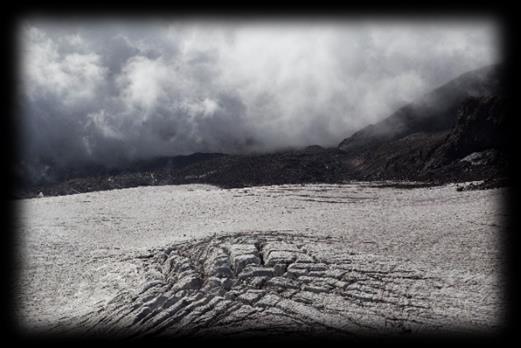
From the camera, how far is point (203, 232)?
42.7 ft

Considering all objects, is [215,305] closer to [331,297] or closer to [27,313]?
[331,297]

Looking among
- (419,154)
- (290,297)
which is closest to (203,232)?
(290,297)

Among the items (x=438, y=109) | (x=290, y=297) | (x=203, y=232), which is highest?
(x=438, y=109)

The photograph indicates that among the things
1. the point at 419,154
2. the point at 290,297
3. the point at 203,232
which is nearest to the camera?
the point at 290,297

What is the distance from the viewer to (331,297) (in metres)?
8.80

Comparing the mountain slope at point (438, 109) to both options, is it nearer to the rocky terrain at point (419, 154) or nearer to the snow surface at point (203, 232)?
the rocky terrain at point (419, 154)

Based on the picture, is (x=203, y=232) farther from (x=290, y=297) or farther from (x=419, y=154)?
(x=419, y=154)

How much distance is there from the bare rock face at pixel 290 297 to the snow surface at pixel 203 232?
580mm

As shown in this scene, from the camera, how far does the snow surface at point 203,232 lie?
9.70 meters

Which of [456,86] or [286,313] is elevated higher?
[456,86]

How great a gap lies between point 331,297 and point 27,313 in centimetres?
609

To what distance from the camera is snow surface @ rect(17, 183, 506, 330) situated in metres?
9.70

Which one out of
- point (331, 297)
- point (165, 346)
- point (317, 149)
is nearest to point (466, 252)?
point (331, 297)

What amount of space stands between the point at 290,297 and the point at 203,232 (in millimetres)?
4833
